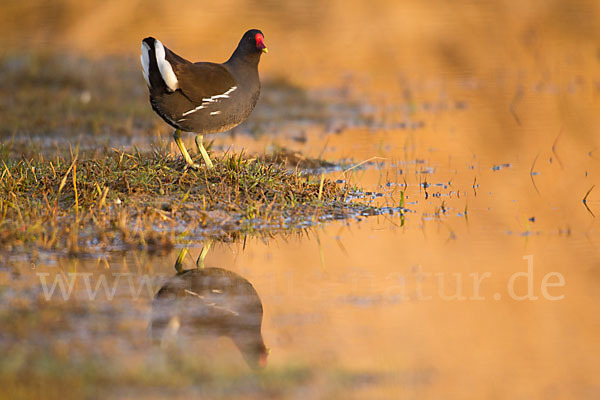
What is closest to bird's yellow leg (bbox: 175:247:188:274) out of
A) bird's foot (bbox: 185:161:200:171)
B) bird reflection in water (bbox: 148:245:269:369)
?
bird reflection in water (bbox: 148:245:269:369)

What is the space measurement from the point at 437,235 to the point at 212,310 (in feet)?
8.56

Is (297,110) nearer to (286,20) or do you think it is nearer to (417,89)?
(417,89)

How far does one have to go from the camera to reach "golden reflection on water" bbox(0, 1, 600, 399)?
4.93 meters

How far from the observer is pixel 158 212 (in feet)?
24.9

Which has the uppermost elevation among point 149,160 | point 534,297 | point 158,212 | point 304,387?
point 149,160

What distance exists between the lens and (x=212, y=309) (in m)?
5.73

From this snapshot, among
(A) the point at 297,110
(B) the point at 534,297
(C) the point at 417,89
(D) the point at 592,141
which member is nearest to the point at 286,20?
(C) the point at 417,89

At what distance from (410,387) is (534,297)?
5.60ft

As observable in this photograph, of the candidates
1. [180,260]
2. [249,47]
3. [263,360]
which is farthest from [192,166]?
[263,360]

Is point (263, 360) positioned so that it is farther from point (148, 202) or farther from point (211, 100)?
point (211, 100)

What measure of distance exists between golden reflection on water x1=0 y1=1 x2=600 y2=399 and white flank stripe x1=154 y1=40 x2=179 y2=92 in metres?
1.60

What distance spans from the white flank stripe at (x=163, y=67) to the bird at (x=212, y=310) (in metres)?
1.97

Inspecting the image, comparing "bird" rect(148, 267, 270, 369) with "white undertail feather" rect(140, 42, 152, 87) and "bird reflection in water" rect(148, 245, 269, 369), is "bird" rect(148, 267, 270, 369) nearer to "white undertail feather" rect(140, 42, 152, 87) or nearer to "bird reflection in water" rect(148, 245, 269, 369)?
"bird reflection in water" rect(148, 245, 269, 369)

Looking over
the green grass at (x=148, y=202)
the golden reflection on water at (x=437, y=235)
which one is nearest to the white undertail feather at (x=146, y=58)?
the green grass at (x=148, y=202)
